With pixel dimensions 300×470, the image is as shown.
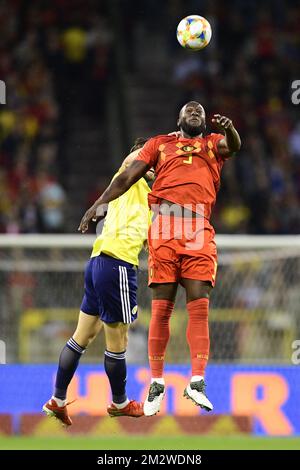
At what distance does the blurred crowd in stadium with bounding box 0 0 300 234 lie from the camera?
55.6 ft

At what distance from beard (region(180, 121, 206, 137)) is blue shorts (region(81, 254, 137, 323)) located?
1.16 metres

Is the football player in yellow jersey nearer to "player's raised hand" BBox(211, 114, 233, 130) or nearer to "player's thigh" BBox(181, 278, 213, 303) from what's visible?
"player's thigh" BBox(181, 278, 213, 303)

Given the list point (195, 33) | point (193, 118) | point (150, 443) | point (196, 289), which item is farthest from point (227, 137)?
point (150, 443)

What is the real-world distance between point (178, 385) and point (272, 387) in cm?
105

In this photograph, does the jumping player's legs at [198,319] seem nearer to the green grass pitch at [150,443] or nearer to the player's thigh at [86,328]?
the player's thigh at [86,328]

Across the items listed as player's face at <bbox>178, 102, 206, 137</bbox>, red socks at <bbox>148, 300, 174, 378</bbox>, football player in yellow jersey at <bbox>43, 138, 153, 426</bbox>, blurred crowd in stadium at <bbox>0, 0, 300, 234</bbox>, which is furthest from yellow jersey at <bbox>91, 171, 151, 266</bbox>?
blurred crowd in stadium at <bbox>0, 0, 300, 234</bbox>

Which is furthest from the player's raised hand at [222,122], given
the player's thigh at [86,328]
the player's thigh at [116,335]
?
the player's thigh at [86,328]

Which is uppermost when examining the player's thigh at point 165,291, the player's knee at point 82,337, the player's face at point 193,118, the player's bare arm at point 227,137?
the player's face at point 193,118

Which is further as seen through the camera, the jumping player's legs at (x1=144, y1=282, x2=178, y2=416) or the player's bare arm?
the jumping player's legs at (x1=144, y1=282, x2=178, y2=416)

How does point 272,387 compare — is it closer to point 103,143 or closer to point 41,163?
point 41,163

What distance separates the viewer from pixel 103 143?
18844 millimetres

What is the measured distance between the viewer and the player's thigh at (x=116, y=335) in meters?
9.06

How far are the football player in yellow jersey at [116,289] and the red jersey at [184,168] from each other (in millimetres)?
296

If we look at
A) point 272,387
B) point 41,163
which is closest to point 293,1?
point 41,163
